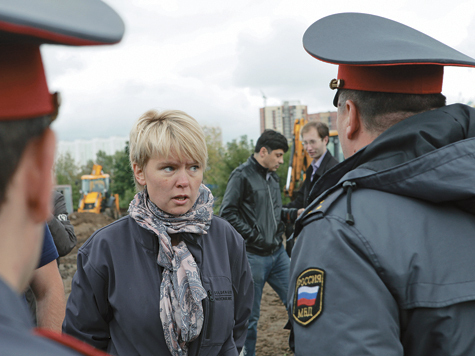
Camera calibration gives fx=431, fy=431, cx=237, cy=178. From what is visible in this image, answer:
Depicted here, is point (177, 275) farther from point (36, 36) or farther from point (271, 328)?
point (271, 328)

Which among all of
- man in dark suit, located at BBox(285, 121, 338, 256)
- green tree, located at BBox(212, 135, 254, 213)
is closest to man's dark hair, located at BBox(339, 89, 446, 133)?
man in dark suit, located at BBox(285, 121, 338, 256)

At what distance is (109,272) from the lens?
1.98 m

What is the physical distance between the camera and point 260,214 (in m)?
5.04

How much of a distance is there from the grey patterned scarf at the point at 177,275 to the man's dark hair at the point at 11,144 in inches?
56.0

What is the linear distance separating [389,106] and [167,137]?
44.7 inches

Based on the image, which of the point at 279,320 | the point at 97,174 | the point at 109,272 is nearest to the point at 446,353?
the point at 109,272

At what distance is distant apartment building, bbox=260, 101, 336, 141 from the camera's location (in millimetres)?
45562

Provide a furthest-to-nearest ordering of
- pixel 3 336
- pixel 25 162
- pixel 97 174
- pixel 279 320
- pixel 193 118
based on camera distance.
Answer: pixel 97 174
pixel 279 320
pixel 193 118
pixel 25 162
pixel 3 336

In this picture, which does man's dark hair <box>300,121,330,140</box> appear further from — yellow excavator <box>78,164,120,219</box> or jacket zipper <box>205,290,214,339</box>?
yellow excavator <box>78,164,120,219</box>

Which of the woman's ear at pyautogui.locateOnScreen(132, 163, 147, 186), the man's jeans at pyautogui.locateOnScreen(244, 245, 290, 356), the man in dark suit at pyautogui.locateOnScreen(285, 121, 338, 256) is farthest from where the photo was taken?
the man in dark suit at pyautogui.locateOnScreen(285, 121, 338, 256)

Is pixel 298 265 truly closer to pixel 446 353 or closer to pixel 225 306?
pixel 446 353

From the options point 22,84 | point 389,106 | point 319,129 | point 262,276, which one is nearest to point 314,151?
point 319,129

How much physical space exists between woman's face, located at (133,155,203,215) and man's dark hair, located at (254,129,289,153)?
2.99 m

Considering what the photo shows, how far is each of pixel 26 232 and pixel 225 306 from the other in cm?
156
